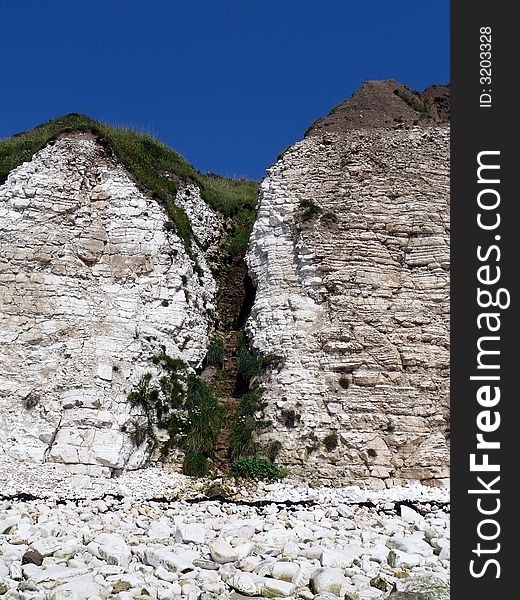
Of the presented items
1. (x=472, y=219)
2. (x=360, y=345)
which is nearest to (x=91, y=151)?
(x=360, y=345)

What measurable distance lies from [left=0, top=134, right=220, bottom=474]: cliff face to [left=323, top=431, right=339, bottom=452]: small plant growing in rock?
409cm

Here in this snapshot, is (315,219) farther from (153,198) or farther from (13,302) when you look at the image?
(13,302)

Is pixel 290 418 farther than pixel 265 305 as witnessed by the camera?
No

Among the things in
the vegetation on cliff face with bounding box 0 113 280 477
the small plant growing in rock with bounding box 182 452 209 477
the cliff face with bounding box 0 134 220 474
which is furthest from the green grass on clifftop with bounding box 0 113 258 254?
the small plant growing in rock with bounding box 182 452 209 477

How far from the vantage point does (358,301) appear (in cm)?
1652

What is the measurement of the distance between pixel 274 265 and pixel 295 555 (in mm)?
10559

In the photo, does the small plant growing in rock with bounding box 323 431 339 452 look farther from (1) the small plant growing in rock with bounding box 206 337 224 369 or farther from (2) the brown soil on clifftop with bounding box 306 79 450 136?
(2) the brown soil on clifftop with bounding box 306 79 450 136

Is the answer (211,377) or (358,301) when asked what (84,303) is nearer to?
(211,377)

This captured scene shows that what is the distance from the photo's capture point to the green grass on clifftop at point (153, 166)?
1995 centimetres

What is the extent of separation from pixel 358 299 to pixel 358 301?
0.07 metres

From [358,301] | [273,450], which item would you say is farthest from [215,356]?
[358,301]

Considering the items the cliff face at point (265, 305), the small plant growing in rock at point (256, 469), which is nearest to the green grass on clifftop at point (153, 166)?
the cliff face at point (265, 305)

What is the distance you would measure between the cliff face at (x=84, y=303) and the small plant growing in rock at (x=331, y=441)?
13.4 ft

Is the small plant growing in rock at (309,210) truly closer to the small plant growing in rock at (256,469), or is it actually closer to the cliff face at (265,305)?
the cliff face at (265,305)
